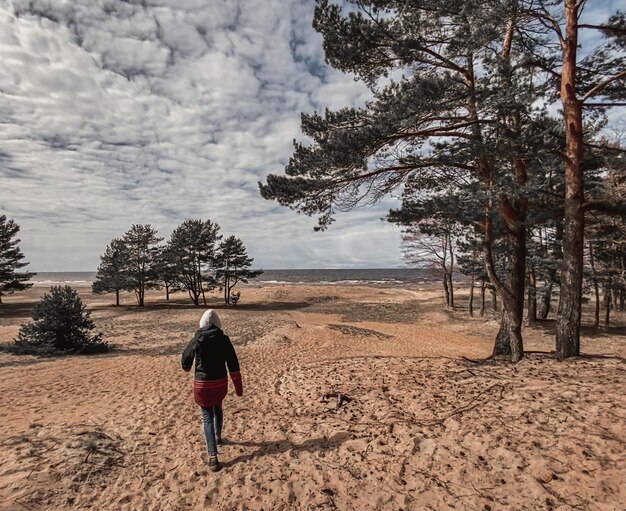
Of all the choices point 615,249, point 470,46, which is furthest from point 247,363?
point 615,249

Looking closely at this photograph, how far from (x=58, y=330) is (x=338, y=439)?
1519cm

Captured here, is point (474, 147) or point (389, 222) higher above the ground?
point (474, 147)

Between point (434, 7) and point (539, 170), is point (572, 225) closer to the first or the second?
point (539, 170)

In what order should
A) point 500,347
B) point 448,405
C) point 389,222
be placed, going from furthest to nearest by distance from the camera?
point 389,222 → point 500,347 → point 448,405

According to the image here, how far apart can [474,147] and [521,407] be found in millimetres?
5538

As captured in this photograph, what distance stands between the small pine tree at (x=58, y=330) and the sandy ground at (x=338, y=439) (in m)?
4.03

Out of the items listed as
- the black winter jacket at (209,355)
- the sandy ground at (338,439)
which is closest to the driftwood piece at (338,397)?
the sandy ground at (338,439)

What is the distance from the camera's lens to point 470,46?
→ 713 centimetres

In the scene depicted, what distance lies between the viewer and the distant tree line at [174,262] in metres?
37.8

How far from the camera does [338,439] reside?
574cm

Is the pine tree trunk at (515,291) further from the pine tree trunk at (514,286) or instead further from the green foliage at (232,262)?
the green foliage at (232,262)

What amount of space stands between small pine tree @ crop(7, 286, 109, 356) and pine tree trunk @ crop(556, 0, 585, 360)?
17903 mm

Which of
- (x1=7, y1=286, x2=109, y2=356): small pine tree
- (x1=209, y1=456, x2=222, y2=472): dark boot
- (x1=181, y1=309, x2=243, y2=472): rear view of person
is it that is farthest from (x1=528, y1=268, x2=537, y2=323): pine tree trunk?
(x1=7, y1=286, x2=109, y2=356): small pine tree

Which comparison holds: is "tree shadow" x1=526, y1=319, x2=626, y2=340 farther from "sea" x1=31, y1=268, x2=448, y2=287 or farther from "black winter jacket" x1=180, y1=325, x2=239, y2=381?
"black winter jacket" x1=180, y1=325, x2=239, y2=381
